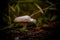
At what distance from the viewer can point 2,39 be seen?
2650 millimetres

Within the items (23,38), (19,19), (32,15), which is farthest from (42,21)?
(23,38)

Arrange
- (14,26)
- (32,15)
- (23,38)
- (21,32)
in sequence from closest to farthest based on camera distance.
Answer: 1. (23,38)
2. (21,32)
3. (14,26)
4. (32,15)

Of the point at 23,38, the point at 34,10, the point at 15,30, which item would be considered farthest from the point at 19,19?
the point at 34,10

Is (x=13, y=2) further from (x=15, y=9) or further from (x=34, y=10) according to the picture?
(x=34, y=10)

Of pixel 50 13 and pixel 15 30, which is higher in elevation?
pixel 50 13

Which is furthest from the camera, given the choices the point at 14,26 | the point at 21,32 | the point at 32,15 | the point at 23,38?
the point at 32,15

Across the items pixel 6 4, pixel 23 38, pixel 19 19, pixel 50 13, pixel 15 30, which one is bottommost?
pixel 23 38

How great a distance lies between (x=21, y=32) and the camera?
2703mm

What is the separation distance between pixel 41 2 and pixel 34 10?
0.77ft

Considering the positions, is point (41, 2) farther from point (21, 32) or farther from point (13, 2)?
point (21, 32)

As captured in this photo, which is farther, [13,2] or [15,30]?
[13,2]

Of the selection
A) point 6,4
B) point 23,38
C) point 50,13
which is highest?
point 6,4

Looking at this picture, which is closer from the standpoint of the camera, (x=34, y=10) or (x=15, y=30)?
(x=15, y=30)

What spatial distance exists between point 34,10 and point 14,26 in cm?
63
